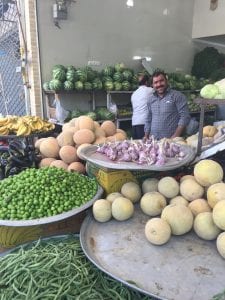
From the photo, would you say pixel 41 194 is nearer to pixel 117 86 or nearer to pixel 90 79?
pixel 90 79

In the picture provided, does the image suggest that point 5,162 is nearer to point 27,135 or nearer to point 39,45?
point 27,135

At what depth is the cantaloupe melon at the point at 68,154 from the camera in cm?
245

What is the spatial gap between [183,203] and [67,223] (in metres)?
0.81

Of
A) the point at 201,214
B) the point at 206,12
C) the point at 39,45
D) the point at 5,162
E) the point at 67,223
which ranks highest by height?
the point at 206,12

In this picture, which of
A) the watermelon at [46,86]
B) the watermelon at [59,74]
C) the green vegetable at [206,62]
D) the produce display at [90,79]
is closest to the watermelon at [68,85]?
the produce display at [90,79]

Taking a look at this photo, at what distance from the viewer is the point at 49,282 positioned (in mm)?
1353

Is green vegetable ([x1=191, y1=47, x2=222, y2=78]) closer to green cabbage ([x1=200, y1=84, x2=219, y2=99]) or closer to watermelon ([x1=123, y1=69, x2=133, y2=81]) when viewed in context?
watermelon ([x1=123, y1=69, x2=133, y2=81])

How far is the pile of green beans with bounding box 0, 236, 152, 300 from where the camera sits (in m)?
1.32

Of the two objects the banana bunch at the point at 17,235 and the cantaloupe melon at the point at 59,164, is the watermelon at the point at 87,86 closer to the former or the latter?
the cantaloupe melon at the point at 59,164

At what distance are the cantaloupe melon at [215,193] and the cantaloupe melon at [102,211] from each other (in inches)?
22.7

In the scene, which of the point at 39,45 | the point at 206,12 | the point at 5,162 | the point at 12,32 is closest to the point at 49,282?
the point at 5,162

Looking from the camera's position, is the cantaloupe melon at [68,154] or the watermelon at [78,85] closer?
the cantaloupe melon at [68,154]

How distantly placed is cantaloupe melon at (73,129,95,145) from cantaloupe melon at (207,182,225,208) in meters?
1.23

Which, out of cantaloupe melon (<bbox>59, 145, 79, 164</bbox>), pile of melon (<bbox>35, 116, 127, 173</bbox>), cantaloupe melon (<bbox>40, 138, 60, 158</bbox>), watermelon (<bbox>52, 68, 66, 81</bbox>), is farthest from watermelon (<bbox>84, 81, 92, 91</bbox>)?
cantaloupe melon (<bbox>59, 145, 79, 164</bbox>)
